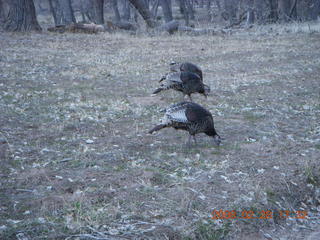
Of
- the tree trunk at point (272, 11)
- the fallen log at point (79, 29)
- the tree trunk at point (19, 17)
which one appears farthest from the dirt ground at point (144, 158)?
the tree trunk at point (272, 11)

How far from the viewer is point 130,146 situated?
635 cm

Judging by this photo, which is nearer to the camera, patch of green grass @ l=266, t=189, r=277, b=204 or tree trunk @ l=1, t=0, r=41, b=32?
patch of green grass @ l=266, t=189, r=277, b=204

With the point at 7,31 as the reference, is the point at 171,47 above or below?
below

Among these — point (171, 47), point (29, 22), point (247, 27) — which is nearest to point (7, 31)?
point (29, 22)

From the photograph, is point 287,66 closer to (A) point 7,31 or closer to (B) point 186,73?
(B) point 186,73

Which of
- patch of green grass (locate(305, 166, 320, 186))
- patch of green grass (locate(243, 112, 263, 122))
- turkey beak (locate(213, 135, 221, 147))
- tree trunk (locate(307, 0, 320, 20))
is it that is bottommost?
patch of green grass (locate(305, 166, 320, 186))

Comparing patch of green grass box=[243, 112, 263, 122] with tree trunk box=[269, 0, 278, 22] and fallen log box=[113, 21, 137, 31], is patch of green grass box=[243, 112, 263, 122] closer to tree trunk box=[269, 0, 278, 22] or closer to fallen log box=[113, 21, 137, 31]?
fallen log box=[113, 21, 137, 31]

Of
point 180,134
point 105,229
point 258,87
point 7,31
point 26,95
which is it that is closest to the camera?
point 105,229

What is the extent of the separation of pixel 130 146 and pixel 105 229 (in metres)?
2.29

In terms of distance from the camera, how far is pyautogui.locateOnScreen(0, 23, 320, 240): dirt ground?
437 cm

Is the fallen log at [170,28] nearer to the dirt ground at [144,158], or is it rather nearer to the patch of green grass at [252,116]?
the dirt ground at [144,158]
